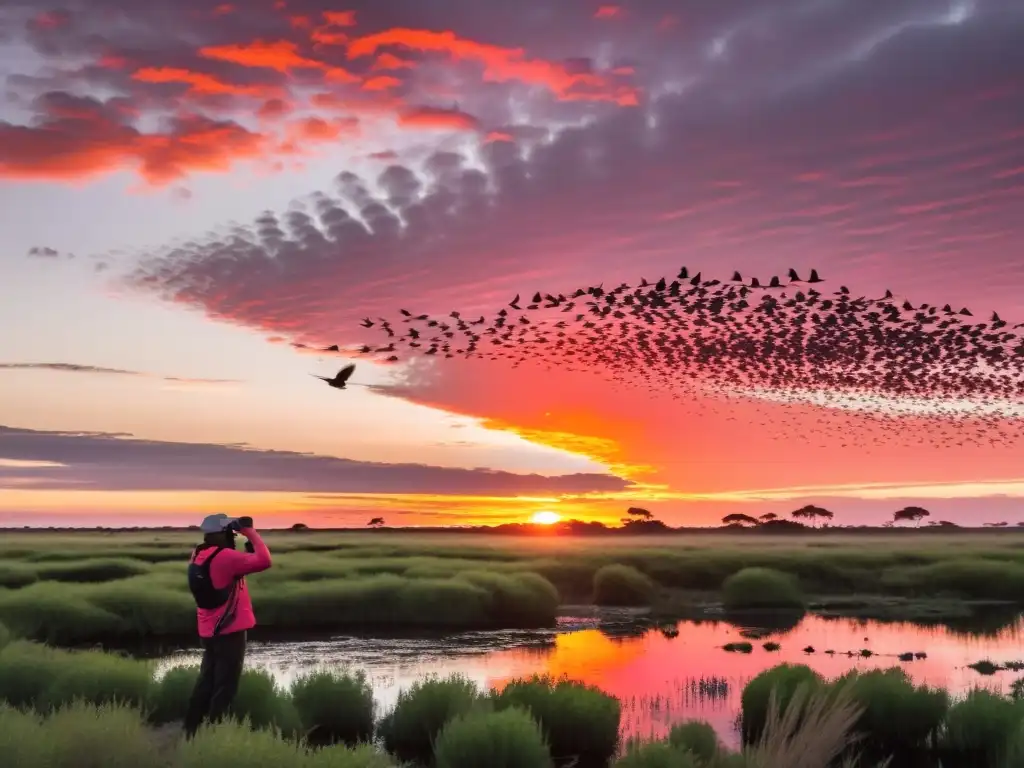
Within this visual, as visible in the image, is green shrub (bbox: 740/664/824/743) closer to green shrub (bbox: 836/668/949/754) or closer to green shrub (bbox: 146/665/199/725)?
green shrub (bbox: 836/668/949/754)

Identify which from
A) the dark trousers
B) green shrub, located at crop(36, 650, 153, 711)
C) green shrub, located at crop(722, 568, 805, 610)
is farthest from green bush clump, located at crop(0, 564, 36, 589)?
the dark trousers

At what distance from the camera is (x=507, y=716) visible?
15.4 m

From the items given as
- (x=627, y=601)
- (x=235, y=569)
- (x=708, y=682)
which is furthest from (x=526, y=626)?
(x=235, y=569)

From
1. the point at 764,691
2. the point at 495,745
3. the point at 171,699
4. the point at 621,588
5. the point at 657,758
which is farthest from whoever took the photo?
the point at 621,588

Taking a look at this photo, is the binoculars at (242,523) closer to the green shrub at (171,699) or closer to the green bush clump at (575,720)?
the green shrub at (171,699)

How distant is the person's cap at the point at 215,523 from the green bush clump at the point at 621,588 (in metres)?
40.5

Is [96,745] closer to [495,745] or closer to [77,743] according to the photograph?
[77,743]

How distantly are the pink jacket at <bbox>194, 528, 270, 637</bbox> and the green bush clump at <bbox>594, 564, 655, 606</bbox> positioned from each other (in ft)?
131

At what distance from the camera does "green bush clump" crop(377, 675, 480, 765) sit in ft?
59.3

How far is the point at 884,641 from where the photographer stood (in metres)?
37.0

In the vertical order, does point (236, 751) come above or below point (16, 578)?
above

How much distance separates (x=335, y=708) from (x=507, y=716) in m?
5.19

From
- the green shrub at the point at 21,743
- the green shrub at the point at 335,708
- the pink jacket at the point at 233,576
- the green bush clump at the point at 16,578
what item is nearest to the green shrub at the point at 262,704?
the green shrub at the point at 335,708

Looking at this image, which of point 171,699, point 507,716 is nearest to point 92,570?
point 171,699
